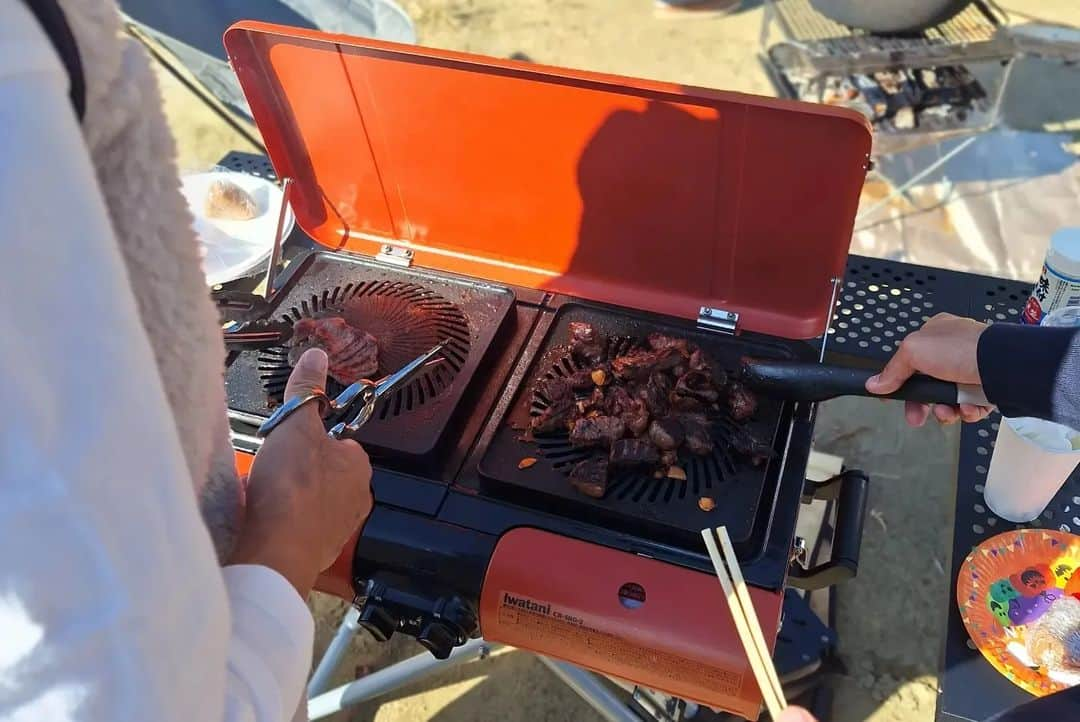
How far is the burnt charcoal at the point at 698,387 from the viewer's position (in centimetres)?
118

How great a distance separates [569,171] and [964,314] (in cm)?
76

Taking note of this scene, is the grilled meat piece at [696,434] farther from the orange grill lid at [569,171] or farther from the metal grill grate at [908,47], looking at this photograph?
the metal grill grate at [908,47]

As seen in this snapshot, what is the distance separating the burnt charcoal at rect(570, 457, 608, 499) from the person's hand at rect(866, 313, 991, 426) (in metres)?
0.39

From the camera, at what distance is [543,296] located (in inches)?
55.7

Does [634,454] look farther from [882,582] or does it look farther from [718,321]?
[882,582]

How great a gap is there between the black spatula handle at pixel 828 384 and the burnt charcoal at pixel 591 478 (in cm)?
28

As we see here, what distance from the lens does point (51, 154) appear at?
1.11ft

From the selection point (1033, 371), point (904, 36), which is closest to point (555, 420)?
point (1033, 371)

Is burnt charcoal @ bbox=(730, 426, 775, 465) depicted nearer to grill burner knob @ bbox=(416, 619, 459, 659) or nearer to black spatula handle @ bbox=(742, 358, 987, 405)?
black spatula handle @ bbox=(742, 358, 987, 405)

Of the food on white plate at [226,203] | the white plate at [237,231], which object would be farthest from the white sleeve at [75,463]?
the food on white plate at [226,203]

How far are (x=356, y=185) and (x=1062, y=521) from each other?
1.34 metres

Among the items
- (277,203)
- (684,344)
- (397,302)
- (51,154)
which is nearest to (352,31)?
(277,203)

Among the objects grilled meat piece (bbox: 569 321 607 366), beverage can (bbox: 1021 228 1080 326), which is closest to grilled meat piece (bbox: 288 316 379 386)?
grilled meat piece (bbox: 569 321 607 366)

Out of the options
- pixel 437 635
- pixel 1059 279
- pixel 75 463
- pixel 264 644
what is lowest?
pixel 437 635
